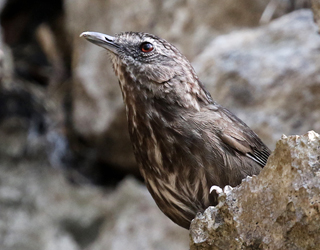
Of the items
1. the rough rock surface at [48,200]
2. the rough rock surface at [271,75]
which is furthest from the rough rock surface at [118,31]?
the rough rock surface at [48,200]

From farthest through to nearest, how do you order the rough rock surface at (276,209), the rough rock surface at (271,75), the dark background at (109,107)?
the dark background at (109,107) < the rough rock surface at (271,75) < the rough rock surface at (276,209)

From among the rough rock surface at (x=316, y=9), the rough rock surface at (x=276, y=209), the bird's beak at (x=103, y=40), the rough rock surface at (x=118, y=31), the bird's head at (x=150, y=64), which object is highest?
the rough rock surface at (x=118, y=31)

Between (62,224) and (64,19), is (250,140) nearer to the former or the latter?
(62,224)

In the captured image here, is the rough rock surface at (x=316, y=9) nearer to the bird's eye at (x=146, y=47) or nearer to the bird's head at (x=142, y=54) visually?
the bird's head at (x=142, y=54)

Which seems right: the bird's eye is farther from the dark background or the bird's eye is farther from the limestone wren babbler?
the dark background

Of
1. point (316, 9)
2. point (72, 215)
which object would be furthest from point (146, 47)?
point (72, 215)

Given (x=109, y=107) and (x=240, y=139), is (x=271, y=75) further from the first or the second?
(x=109, y=107)
